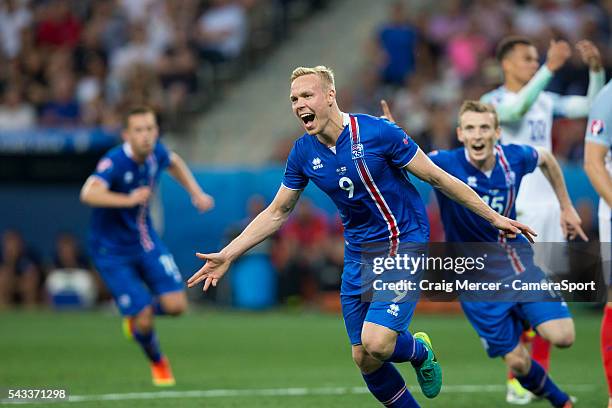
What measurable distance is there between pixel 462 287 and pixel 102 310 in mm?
12440

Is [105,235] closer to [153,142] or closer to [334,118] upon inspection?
[153,142]

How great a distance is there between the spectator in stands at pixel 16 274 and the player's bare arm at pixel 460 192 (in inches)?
542

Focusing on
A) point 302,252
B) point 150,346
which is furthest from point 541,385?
point 302,252

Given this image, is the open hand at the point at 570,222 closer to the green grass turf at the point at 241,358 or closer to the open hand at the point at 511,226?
the green grass turf at the point at 241,358

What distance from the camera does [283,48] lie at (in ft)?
78.4

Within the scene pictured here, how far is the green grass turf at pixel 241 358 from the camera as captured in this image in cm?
996

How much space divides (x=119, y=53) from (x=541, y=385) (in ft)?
52.5

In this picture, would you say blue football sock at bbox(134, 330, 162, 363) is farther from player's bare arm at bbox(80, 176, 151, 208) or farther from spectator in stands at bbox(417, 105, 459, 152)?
spectator in stands at bbox(417, 105, 459, 152)

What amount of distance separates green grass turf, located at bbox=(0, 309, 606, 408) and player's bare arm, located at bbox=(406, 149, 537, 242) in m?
2.44

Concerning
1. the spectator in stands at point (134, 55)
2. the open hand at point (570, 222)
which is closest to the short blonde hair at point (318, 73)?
the open hand at point (570, 222)

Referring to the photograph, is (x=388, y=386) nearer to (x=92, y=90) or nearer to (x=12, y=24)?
(x=92, y=90)

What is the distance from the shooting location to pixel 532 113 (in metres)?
10.5

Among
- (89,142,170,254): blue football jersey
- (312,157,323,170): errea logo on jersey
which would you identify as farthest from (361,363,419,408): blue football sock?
(89,142,170,254): blue football jersey

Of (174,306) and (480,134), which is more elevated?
(480,134)
